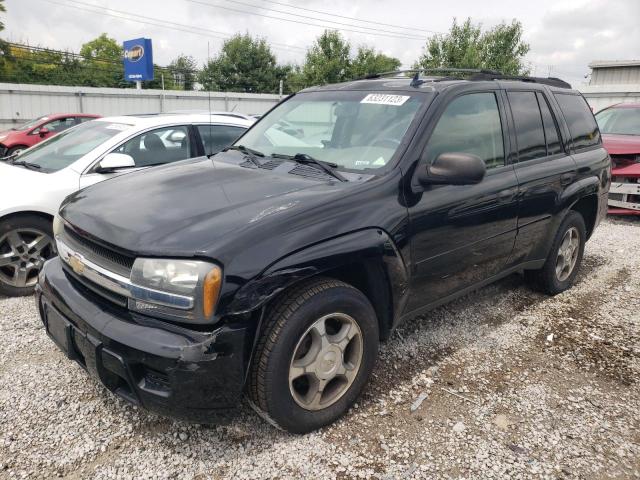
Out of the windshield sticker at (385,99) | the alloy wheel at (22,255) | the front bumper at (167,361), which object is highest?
the windshield sticker at (385,99)

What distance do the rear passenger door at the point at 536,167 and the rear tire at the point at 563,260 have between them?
183 mm

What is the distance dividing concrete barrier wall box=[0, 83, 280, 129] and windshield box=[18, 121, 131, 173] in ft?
52.4

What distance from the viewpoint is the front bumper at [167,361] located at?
209 centimetres

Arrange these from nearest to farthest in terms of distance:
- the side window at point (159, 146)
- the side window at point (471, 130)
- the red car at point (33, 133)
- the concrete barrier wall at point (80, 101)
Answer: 1. the side window at point (471, 130)
2. the side window at point (159, 146)
3. the red car at point (33, 133)
4. the concrete barrier wall at point (80, 101)

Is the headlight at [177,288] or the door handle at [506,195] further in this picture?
the door handle at [506,195]

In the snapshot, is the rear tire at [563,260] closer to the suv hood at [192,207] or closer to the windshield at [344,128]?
the windshield at [344,128]

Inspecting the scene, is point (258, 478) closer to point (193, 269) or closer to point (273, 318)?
point (273, 318)

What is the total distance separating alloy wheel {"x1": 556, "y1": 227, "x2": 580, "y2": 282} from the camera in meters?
4.44

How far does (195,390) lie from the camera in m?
2.13

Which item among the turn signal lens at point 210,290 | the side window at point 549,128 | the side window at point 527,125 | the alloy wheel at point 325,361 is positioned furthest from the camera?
the side window at point 549,128

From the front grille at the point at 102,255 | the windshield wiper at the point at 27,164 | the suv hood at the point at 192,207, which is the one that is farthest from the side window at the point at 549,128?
the windshield wiper at the point at 27,164

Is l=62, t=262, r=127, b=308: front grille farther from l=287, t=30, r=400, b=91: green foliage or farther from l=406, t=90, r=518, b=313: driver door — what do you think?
l=287, t=30, r=400, b=91: green foliage

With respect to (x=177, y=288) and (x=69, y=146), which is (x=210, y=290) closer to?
(x=177, y=288)

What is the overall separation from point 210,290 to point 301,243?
48cm
